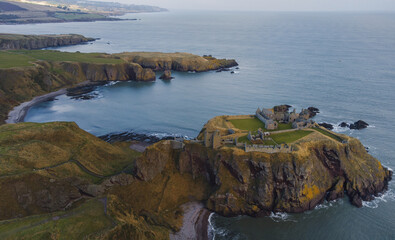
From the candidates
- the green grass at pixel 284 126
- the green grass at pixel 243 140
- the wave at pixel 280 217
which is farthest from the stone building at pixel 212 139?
the wave at pixel 280 217

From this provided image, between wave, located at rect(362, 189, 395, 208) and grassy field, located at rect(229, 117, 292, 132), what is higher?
grassy field, located at rect(229, 117, 292, 132)

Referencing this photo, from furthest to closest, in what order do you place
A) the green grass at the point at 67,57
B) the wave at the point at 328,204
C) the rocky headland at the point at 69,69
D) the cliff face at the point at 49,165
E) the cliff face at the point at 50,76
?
the green grass at the point at 67,57
the rocky headland at the point at 69,69
the cliff face at the point at 50,76
the wave at the point at 328,204
the cliff face at the point at 49,165

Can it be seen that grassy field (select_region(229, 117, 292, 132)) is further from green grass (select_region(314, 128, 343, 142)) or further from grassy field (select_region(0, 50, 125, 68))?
grassy field (select_region(0, 50, 125, 68))

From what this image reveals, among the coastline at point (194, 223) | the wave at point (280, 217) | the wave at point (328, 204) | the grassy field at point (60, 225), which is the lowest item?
the coastline at point (194, 223)

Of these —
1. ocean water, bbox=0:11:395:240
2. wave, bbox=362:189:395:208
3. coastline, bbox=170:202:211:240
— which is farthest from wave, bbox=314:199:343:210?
coastline, bbox=170:202:211:240

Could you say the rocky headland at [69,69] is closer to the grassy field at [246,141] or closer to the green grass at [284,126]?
the grassy field at [246,141]

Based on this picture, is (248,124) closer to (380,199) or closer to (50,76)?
(380,199)

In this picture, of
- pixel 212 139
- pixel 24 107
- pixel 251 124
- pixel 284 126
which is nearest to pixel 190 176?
pixel 212 139
